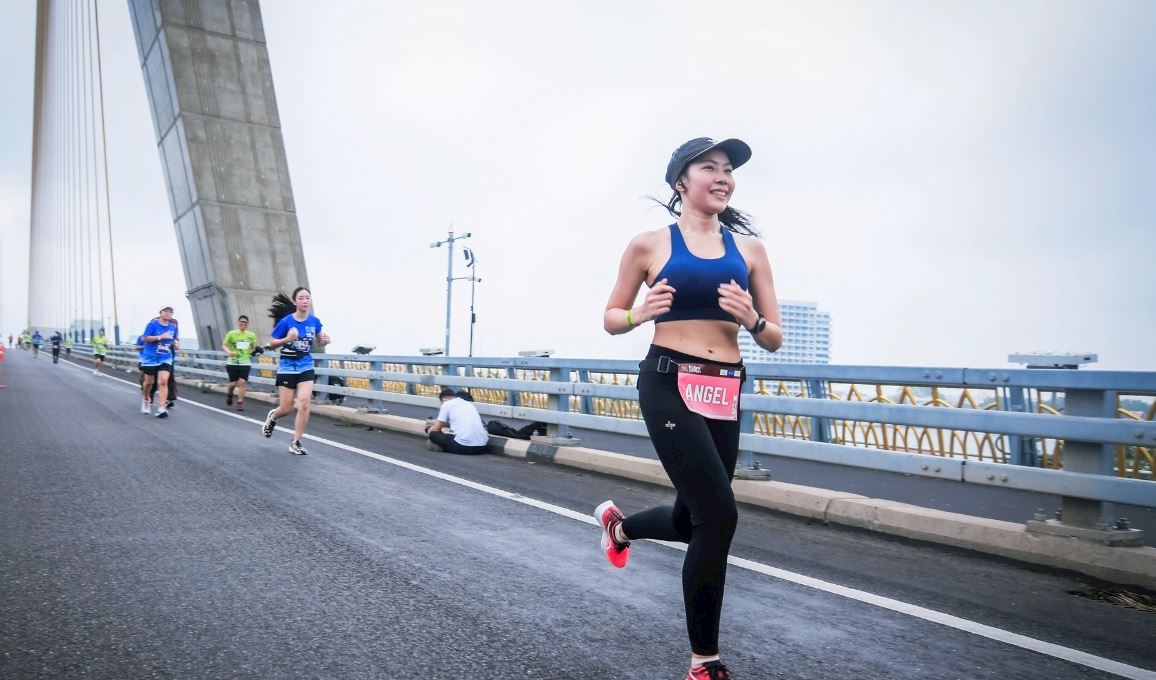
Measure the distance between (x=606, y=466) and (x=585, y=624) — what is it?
570 cm

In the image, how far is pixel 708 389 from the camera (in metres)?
3.26

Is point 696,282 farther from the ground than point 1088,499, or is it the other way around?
point 696,282

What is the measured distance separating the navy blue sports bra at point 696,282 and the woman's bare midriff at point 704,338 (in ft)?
0.08

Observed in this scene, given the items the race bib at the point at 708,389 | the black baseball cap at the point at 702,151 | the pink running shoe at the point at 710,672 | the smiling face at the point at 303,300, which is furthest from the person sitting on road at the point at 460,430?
the pink running shoe at the point at 710,672

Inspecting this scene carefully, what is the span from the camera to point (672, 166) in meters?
3.58

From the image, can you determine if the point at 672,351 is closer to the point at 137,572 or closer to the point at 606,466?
the point at 137,572

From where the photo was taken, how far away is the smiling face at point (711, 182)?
135 inches

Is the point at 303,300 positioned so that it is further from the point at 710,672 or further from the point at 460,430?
the point at 710,672

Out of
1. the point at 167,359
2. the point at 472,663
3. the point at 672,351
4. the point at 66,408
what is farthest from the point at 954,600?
the point at 66,408

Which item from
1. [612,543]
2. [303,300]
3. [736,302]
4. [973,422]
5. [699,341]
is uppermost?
[303,300]

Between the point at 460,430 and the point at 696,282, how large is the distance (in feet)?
26.5

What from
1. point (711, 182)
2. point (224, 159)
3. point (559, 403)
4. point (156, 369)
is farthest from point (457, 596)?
point (224, 159)

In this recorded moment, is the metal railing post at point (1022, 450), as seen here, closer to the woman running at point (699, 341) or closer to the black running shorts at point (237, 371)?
the woman running at point (699, 341)

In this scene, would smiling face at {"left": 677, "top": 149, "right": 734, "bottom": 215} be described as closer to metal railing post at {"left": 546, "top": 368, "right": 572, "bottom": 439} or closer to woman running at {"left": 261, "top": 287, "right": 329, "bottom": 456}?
metal railing post at {"left": 546, "top": 368, "right": 572, "bottom": 439}
